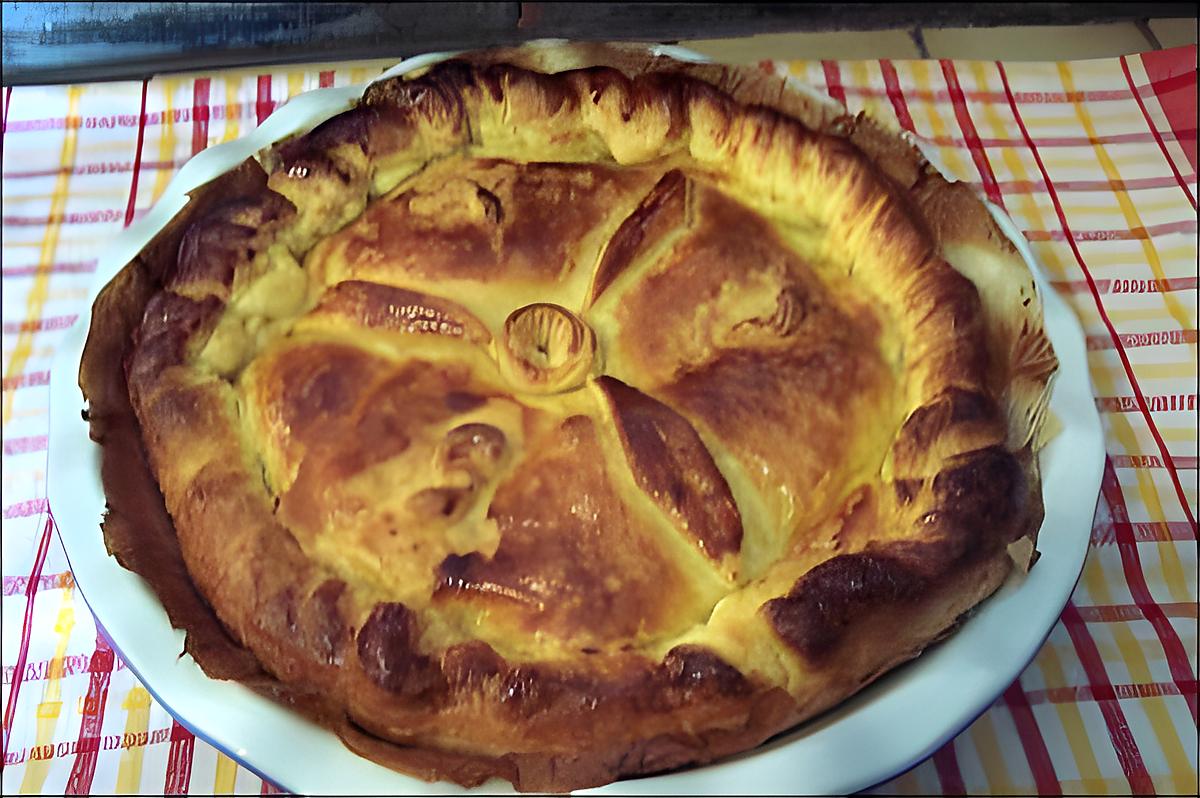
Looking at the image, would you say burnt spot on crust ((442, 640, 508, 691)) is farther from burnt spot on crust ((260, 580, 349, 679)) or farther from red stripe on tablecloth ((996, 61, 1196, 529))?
red stripe on tablecloth ((996, 61, 1196, 529))

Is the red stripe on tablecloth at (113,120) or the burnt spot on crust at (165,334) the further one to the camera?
the red stripe on tablecloth at (113,120)

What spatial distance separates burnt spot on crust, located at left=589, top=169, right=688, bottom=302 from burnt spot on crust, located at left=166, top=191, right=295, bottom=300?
0.48 meters

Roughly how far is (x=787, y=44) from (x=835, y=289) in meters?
1.16

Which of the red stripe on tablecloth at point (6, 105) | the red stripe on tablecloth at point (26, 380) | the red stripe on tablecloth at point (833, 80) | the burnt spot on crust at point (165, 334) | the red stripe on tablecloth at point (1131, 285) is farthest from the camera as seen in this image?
the red stripe on tablecloth at point (833, 80)

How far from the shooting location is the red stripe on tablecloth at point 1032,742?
1.25m

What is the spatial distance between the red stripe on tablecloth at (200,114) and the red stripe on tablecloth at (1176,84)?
6.86 ft

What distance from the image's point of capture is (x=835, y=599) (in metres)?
1.02

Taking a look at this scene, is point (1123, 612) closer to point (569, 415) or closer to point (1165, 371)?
point (1165, 371)

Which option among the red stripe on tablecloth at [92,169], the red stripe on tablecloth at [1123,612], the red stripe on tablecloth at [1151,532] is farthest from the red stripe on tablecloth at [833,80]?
the red stripe on tablecloth at [92,169]

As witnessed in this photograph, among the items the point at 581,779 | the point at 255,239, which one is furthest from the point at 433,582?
the point at 255,239

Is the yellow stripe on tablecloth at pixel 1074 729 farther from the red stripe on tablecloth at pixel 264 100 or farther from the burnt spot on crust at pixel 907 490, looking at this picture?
the red stripe on tablecloth at pixel 264 100

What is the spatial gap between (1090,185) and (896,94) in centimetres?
46

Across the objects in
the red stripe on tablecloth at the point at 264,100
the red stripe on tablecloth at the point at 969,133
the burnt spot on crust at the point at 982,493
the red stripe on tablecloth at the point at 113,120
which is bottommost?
the burnt spot on crust at the point at 982,493

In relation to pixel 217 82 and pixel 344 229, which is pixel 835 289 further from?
pixel 217 82
